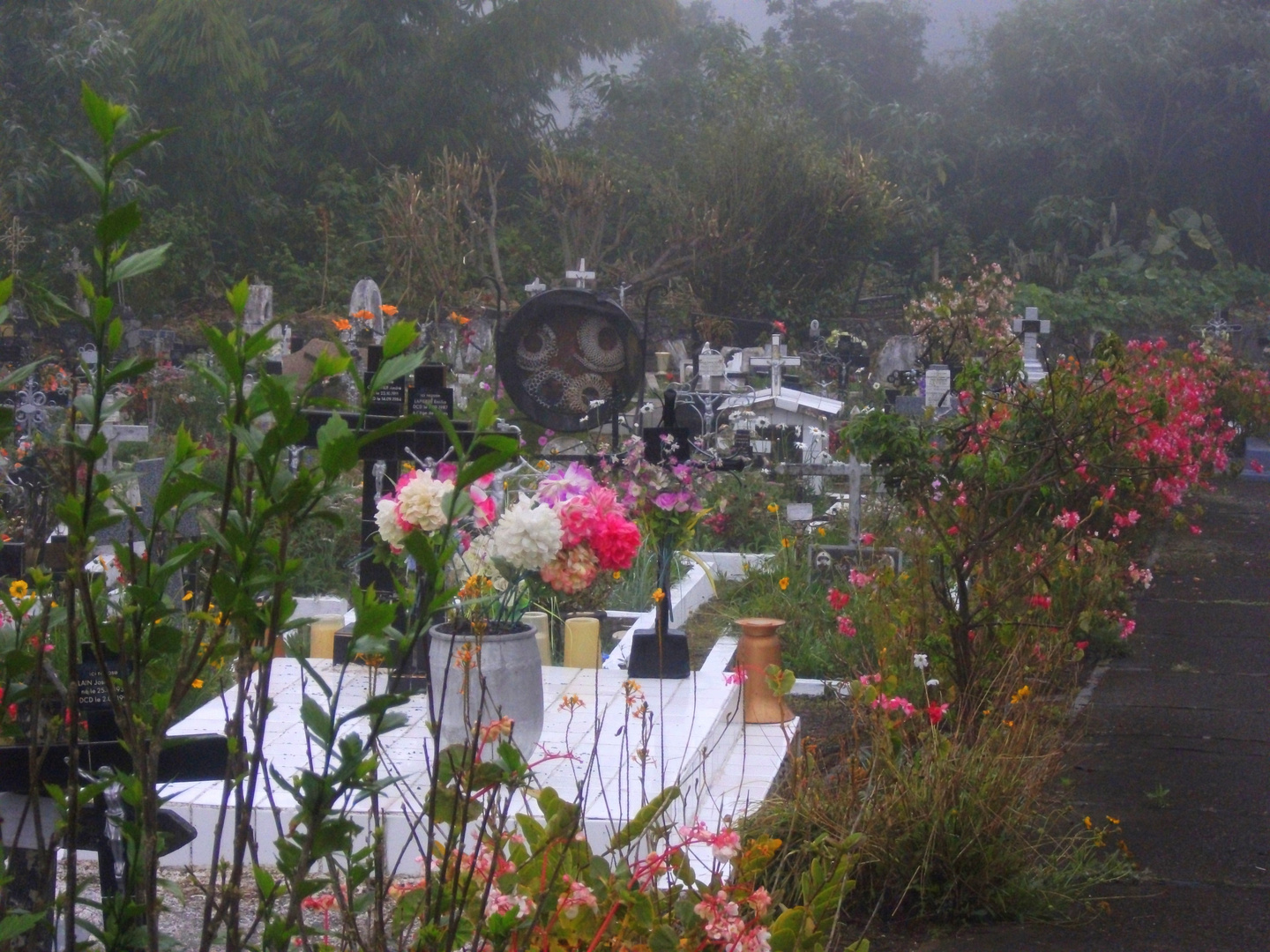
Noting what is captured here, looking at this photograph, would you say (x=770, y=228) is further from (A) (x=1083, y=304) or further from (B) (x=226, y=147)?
(B) (x=226, y=147)

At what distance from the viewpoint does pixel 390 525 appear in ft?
7.85

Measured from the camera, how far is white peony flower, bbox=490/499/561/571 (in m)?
2.58

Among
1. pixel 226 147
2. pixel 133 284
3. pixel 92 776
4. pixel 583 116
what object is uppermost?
pixel 583 116

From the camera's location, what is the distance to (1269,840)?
4188mm

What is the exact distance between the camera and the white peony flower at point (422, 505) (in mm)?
2355

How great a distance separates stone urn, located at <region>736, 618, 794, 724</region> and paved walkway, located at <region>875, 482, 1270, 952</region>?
1.14 meters

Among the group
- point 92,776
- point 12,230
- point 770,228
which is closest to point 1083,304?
point 770,228

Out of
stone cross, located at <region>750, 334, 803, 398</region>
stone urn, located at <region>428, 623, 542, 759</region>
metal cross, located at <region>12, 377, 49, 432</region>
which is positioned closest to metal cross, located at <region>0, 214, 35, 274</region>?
metal cross, located at <region>12, 377, 49, 432</region>

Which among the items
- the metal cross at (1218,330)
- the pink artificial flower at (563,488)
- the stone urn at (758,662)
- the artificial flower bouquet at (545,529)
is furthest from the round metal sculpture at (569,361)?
the metal cross at (1218,330)

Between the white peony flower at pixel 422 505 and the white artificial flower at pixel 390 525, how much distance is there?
0.02 metres

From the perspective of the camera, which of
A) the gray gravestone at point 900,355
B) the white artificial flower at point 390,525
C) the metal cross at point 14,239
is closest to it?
the white artificial flower at point 390,525

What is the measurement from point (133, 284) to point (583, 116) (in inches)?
586

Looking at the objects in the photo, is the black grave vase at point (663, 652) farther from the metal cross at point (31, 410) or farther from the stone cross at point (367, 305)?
the metal cross at point (31, 410)

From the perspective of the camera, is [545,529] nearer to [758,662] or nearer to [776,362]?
[758,662]
